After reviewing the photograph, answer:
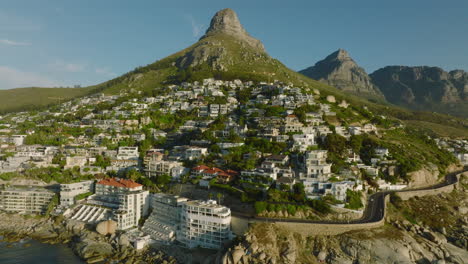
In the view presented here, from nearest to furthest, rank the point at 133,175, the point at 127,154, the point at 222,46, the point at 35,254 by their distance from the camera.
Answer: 1. the point at 35,254
2. the point at 133,175
3. the point at 127,154
4. the point at 222,46

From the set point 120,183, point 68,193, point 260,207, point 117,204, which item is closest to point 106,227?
point 117,204

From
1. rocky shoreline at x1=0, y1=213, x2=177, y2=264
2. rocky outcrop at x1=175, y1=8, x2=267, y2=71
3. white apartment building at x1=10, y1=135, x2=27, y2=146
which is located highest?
rocky outcrop at x1=175, y1=8, x2=267, y2=71

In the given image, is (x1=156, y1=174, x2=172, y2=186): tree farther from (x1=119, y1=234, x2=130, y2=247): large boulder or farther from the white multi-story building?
(x1=119, y1=234, x2=130, y2=247): large boulder

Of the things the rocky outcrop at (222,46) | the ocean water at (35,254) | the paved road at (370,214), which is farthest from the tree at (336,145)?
the rocky outcrop at (222,46)

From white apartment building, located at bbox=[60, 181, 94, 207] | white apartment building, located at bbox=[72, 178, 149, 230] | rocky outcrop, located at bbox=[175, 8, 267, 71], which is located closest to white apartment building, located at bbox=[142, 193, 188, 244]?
white apartment building, located at bbox=[72, 178, 149, 230]

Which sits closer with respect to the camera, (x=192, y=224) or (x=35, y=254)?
(x=35, y=254)

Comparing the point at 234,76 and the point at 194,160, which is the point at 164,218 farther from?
the point at 234,76
